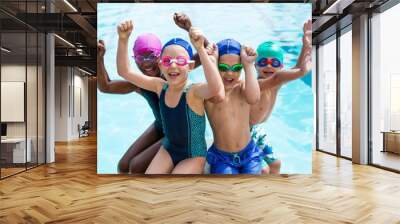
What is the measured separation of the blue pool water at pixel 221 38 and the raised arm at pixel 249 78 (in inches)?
9.4

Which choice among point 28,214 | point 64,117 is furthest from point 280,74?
point 64,117

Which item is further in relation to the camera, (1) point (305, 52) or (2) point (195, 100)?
(1) point (305, 52)

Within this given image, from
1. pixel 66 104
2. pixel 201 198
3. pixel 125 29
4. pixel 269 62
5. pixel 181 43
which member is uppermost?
pixel 125 29

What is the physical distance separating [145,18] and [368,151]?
536 cm

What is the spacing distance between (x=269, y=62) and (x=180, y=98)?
5.16 feet

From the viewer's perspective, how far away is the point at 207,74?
600 cm

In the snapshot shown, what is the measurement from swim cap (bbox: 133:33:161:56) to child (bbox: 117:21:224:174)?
0.15 m

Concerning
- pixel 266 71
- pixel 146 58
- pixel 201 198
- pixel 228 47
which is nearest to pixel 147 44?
pixel 146 58

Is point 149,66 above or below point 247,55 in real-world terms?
below

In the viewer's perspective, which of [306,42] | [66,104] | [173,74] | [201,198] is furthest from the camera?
[66,104]

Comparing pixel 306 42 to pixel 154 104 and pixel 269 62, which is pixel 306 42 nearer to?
pixel 269 62

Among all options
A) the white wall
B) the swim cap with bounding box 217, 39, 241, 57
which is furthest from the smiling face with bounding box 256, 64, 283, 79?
the white wall

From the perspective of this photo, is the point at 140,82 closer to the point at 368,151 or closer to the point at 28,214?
the point at 28,214

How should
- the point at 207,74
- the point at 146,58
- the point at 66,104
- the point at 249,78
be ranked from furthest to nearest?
the point at 66,104, the point at 146,58, the point at 249,78, the point at 207,74
